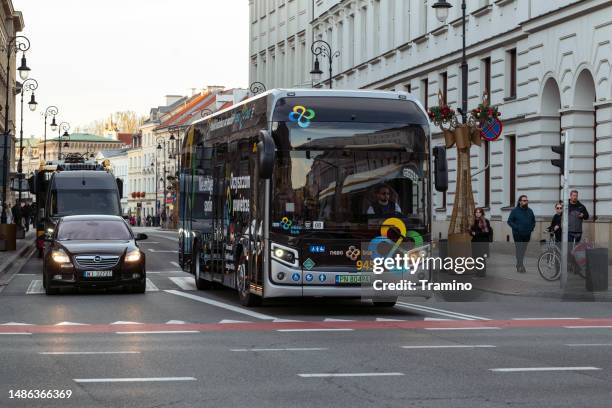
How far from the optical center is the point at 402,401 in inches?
410

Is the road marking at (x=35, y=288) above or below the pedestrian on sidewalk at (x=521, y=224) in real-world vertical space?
below

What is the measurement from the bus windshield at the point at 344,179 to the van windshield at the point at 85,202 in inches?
770

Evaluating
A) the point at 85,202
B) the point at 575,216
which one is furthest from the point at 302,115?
the point at 85,202

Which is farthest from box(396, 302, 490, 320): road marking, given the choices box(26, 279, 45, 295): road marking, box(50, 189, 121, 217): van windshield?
box(50, 189, 121, 217): van windshield

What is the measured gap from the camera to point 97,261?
24328mm

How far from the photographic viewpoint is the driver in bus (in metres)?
19.0

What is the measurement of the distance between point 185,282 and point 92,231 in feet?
13.3

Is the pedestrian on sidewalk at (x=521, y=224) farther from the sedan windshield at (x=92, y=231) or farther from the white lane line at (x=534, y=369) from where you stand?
the white lane line at (x=534, y=369)

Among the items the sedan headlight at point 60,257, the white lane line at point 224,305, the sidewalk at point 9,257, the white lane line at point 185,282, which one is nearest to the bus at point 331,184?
the white lane line at point 224,305

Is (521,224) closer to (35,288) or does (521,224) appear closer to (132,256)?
(132,256)

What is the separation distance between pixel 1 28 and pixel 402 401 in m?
88.3

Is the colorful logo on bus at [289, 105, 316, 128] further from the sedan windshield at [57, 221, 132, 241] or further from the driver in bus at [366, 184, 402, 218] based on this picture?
the sedan windshield at [57, 221, 132, 241]

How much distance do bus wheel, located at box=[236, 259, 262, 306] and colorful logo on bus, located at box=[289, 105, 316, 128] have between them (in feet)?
8.51

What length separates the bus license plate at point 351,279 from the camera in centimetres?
1908
